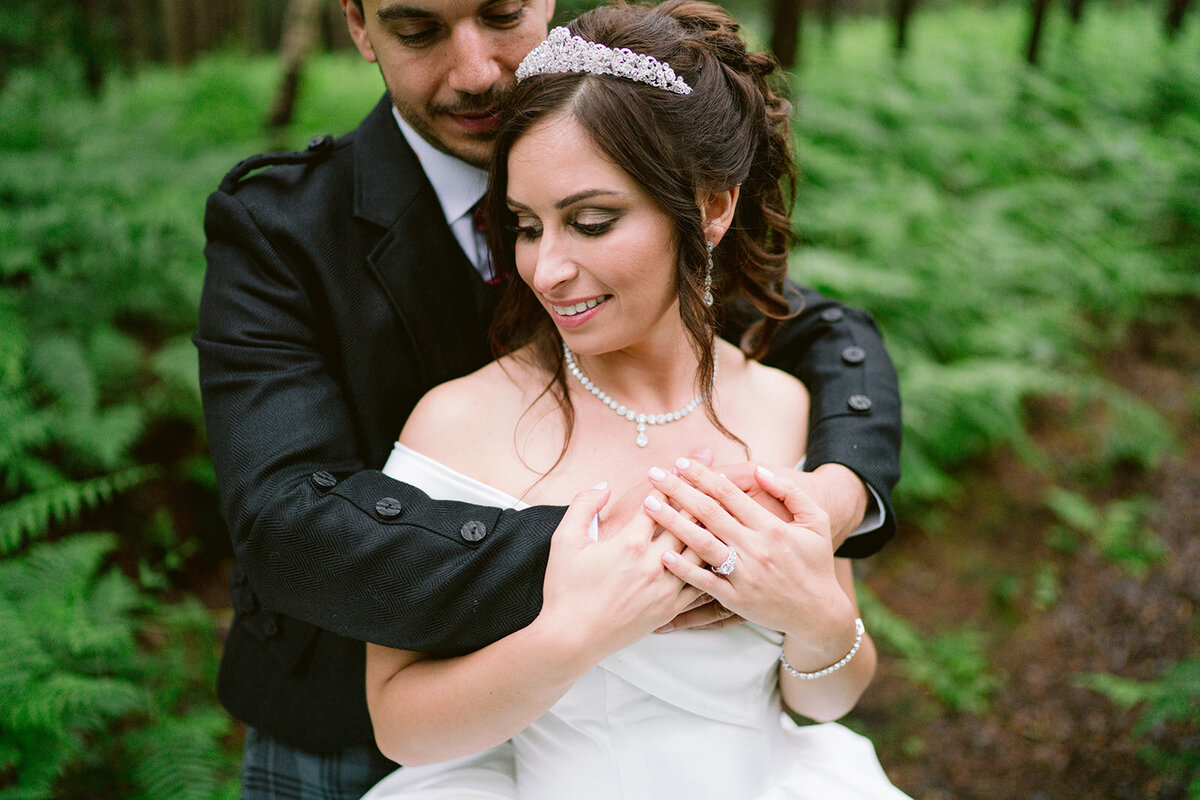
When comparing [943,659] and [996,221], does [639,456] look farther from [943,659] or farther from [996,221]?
[996,221]

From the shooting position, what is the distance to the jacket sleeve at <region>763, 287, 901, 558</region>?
2268 millimetres

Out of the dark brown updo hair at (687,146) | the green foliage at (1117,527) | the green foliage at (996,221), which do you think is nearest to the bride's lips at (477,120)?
the dark brown updo hair at (687,146)

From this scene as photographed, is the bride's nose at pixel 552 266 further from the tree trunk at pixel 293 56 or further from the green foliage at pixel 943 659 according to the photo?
the tree trunk at pixel 293 56

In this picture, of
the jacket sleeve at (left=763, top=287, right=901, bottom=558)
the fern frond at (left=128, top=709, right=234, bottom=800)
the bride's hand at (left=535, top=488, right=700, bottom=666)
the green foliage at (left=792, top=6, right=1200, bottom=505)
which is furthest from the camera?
the green foliage at (left=792, top=6, right=1200, bottom=505)

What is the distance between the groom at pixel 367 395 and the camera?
182cm

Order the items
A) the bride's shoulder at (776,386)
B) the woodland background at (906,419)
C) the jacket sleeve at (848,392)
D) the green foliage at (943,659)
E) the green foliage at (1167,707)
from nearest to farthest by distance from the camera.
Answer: the jacket sleeve at (848,392), the bride's shoulder at (776,386), the green foliage at (1167,707), the woodland background at (906,419), the green foliage at (943,659)

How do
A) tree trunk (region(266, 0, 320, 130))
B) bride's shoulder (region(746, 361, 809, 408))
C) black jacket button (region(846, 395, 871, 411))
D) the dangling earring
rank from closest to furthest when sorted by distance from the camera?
1. the dangling earring
2. black jacket button (region(846, 395, 871, 411))
3. bride's shoulder (region(746, 361, 809, 408))
4. tree trunk (region(266, 0, 320, 130))

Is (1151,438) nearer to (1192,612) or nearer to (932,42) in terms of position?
(1192,612)

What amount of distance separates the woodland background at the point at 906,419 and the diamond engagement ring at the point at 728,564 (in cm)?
226

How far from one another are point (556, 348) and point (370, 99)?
6.86 m

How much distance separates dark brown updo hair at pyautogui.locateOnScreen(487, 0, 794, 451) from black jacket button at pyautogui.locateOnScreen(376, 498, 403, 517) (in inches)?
22.2

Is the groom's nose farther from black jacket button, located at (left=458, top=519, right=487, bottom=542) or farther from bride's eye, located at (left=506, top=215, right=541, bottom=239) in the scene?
black jacket button, located at (left=458, top=519, right=487, bottom=542)

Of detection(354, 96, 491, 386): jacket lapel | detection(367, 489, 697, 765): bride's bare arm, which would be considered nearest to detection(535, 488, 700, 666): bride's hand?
detection(367, 489, 697, 765): bride's bare arm

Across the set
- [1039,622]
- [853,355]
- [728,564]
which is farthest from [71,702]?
[1039,622]
